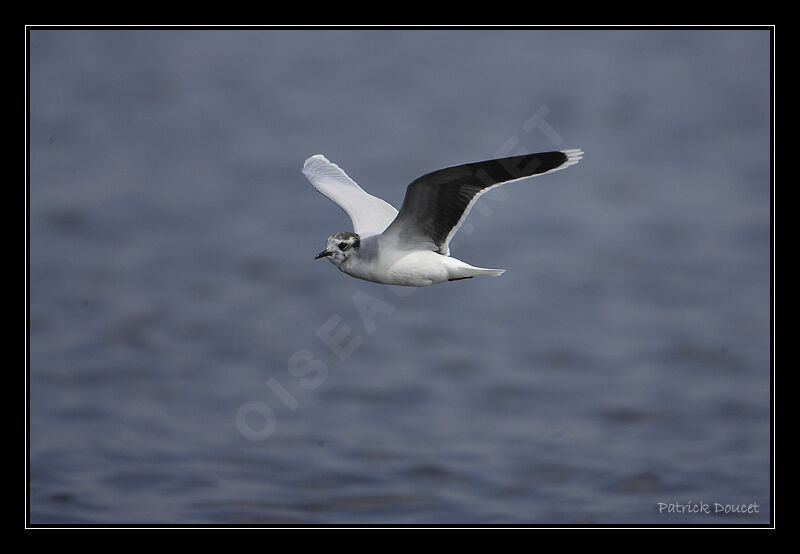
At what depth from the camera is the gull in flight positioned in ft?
20.2

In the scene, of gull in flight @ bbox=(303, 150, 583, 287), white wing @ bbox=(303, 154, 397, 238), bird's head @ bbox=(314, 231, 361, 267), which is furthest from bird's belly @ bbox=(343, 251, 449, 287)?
white wing @ bbox=(303, 154, 397, 238)

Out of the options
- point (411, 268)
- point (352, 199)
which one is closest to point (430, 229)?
point (411, 268)

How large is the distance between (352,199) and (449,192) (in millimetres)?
1784

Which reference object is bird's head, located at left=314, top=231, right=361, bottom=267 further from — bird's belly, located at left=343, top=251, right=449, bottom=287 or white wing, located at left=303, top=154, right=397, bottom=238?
white wing, located at left=303, top=154, right=397, bottom=238

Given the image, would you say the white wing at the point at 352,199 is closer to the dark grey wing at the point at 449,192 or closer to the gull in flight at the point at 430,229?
the gull in flight at the point at 430,229

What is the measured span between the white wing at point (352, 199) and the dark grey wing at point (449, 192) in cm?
68

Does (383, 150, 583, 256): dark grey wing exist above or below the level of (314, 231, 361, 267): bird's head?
above

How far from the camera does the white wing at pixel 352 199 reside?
299 inches

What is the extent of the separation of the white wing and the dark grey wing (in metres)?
0.68

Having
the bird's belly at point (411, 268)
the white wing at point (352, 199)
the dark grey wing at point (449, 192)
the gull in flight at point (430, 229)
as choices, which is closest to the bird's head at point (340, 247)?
the gull in flight at point (430, 229)

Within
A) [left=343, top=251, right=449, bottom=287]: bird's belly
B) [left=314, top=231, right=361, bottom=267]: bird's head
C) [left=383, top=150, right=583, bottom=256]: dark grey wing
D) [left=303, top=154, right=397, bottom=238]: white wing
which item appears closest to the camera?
[left=383, top=150, right=583, bottom=256]: dark grey wing
